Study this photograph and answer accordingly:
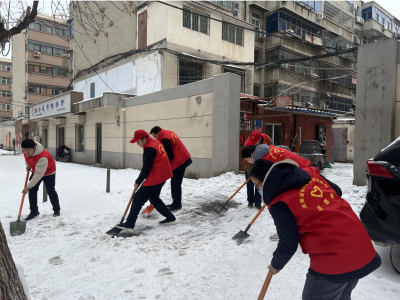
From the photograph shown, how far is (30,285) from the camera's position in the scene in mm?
2816

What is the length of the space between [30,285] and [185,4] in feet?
49.4

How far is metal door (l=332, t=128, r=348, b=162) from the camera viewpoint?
16766mm

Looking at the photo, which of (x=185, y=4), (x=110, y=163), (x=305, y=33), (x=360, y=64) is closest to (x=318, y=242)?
(x=360, y=64)

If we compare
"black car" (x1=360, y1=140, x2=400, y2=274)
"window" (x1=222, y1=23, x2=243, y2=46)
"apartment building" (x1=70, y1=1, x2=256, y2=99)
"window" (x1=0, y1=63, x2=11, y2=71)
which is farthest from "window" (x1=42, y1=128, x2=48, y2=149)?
"window" (x1=0, y1=63, x2=11, y2=71)

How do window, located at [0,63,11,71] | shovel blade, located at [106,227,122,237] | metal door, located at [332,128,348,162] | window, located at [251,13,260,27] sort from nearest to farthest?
shovel blade, located at [106,227,122,237]
metal door, located at [332,128,348,162]
window, located at [251,13,260,27]
window, located at [0,63,11,71]

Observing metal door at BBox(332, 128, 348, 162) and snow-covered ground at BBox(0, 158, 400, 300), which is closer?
snow-covered ground at BBox(0, 158, 400, 300)

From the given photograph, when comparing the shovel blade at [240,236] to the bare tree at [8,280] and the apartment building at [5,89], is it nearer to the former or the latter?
the bare tree at [8,280]

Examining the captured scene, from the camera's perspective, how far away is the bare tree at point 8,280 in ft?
5.67

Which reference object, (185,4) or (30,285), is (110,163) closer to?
(185,4)

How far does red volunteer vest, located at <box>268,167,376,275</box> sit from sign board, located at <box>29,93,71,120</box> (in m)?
16.4

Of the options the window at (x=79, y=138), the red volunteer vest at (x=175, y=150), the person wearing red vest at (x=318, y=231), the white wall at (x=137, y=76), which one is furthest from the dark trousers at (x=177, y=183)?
the window at (x=79, y=138)

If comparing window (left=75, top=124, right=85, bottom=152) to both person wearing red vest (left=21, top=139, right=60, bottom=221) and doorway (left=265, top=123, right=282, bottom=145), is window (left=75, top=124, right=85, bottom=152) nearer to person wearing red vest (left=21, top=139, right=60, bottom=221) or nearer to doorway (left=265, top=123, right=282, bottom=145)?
doorway (left=265, top=123, right=282, bottom=145)

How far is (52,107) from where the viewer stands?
58.2ft

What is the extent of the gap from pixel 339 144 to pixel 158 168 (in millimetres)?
15709
